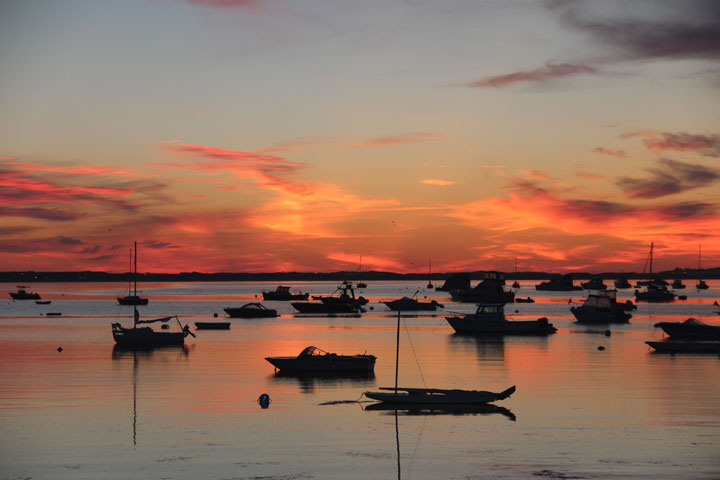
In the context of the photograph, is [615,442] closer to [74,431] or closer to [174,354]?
[74,431]

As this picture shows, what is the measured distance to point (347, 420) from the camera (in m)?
43.2

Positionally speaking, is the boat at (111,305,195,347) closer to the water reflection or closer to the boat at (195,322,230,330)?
the water reflection

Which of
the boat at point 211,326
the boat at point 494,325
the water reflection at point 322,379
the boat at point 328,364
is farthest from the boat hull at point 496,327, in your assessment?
the boat at point 328,364

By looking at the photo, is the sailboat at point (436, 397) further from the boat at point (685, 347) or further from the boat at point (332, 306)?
the boat at point (332, 306)

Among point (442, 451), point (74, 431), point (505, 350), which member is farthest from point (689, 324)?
point (74, 431)

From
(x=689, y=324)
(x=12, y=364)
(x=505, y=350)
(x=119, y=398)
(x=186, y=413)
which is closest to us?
(x=186, y=413)

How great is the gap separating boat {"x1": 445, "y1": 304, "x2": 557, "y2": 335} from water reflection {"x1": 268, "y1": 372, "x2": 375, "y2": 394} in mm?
44520

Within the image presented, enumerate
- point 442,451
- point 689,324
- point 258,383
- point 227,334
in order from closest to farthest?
1. point 442,451
2. point 258,383
3. point 689,324
4. point 227,334

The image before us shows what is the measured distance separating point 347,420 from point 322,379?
17243 mm

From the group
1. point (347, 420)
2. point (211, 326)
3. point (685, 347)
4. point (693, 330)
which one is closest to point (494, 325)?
point (693, 330)

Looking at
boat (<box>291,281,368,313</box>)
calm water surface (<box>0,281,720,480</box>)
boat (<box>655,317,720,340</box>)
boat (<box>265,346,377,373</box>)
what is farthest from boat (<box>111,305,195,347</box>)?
boat (<box>291,281,368,313</box>)

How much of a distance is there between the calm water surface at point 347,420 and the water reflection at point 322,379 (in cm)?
29

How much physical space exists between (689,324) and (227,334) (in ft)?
194

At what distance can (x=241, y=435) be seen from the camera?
38875 mm
